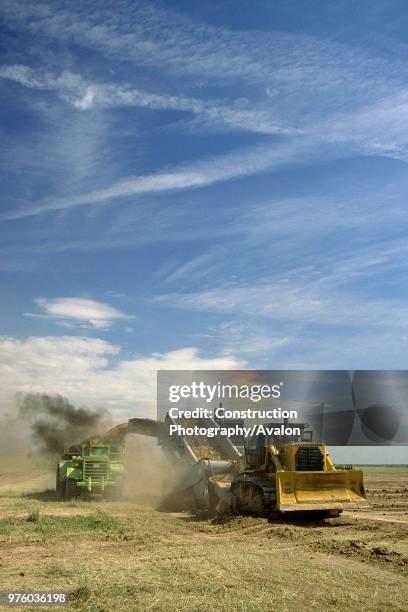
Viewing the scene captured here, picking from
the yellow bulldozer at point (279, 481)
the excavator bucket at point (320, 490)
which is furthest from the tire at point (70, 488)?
the excavator bucket at point (320, 490)

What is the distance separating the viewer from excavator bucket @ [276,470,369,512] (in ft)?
62.1

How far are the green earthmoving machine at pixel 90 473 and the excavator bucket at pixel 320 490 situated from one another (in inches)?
436

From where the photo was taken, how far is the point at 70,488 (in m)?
28.1

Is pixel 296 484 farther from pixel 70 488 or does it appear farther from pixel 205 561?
pixel 70 488

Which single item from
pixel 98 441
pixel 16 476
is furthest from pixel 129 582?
pixel 16 476

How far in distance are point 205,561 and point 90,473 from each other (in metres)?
15.9

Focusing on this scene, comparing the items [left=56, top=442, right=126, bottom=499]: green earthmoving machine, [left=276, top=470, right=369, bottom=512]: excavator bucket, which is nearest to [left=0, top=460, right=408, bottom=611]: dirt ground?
[left=276, top=470, right=369, bottom=512]: excavator bucket

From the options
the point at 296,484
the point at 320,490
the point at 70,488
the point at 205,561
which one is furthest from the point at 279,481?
the point at 70,488

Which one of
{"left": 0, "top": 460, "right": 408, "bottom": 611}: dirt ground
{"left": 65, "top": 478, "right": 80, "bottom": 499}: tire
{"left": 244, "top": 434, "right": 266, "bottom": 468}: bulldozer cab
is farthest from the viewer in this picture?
{"left": 65, "top": 478, "right": 80, "bottom": 499}: tire

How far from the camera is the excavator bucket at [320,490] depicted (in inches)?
745

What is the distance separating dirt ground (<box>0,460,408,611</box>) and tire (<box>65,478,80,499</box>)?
19.2 feet

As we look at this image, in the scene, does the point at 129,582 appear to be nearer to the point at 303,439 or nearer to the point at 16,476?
the point at 303,439

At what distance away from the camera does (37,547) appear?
15.3 meters

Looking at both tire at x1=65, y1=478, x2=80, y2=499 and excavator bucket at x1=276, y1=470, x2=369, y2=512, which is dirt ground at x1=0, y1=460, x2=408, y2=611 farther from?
tire at x1=65, y1=478, x2=80, y2=499
